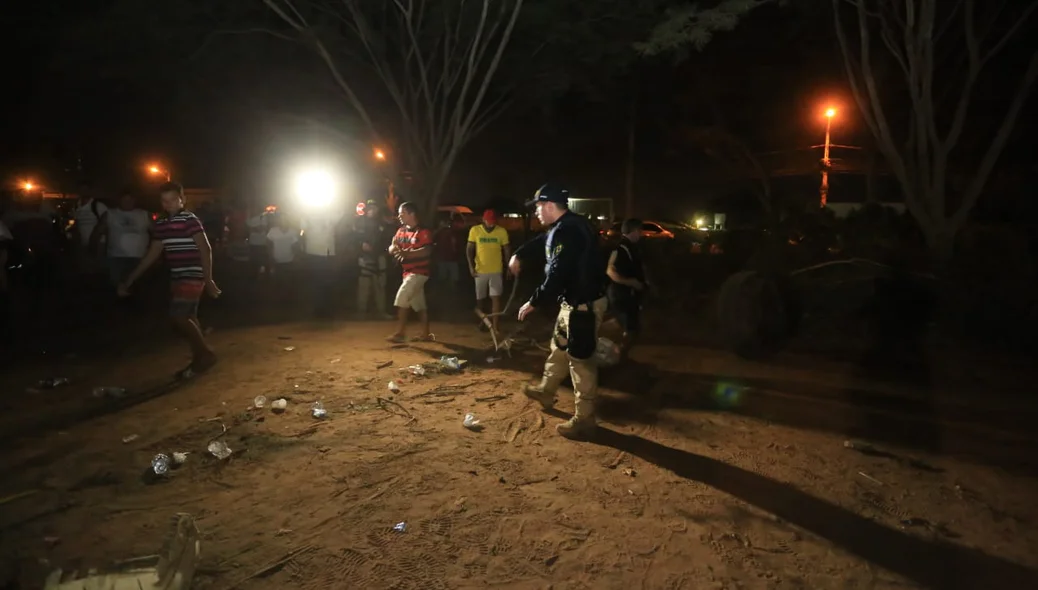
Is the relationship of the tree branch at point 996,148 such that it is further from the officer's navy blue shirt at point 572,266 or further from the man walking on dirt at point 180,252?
the man walking on dirt at point 180,252

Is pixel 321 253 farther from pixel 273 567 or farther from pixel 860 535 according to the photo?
pixel 860 535

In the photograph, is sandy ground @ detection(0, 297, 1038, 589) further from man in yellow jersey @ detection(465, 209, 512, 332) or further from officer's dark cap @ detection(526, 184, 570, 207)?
man in yellow jersey @ detection(465, 209, 512, 332)

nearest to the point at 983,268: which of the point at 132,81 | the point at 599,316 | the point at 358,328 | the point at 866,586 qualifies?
the point at 599,316

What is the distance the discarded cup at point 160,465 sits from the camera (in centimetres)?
480

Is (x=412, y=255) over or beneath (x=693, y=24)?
beneath

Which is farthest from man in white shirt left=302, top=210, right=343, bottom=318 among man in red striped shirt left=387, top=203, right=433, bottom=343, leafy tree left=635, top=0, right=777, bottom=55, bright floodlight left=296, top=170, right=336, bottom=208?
bright floodlight left=296, top=170, right=336, bottom=208

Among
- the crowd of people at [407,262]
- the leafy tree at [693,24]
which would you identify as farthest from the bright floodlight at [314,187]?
the leafy tree at [693,24]

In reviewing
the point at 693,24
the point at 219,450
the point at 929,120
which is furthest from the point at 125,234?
the point at 929,120

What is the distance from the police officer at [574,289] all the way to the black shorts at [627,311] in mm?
1976

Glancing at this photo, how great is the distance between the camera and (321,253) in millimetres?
11094

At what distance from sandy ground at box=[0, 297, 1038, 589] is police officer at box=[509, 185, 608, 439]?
17.2 inches

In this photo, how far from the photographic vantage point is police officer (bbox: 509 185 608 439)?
18.0 feet

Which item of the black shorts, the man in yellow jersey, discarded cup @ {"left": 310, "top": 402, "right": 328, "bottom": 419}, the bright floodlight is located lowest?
discarded cup @ {"left": 310, "top": 402, "right": 328, "bottom": 419}

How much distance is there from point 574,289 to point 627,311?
2.33m
